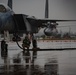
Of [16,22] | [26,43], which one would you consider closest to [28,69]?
[16,22]

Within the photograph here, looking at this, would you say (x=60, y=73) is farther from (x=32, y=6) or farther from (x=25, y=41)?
(x=32, y=6)

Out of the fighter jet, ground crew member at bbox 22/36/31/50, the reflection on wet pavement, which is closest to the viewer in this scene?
the reflection on wet pavement

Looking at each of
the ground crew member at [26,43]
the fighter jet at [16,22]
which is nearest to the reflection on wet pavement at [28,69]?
the fighter jet at [16,22]

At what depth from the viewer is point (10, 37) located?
15039 millimetres

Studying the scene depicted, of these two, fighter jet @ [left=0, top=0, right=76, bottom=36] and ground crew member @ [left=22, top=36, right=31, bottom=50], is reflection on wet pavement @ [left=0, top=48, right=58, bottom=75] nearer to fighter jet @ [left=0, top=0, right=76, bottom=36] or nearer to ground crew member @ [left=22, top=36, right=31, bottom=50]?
fighter jet @ [left=0, top=0, right=76, bottom=36]

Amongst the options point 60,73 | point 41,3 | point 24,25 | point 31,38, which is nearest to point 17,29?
point 24,25

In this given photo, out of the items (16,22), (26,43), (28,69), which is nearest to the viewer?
(28,69)

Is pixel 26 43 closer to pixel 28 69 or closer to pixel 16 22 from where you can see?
pixel 16 22

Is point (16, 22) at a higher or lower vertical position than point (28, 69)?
higher

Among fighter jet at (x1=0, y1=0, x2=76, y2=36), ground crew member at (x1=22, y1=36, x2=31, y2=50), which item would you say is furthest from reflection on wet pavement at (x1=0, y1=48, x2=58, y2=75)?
ground crew member at (x1=22, y1=36, x2=31, y2=50)

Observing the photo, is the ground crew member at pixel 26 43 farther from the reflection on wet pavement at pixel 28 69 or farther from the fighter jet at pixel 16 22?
the reflection on wet pavement at pixel 28 69

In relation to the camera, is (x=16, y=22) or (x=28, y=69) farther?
(x=16, y=22)

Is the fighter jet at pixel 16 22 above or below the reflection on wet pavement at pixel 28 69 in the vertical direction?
above

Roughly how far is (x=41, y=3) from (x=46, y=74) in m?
22.4
